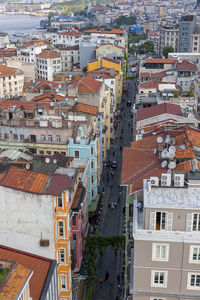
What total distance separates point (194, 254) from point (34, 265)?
1104 centimetres

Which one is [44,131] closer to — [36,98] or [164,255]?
[36,98]

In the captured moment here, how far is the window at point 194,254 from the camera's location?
25531 millimetres

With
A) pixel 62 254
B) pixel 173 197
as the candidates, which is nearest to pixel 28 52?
pixel 62 254

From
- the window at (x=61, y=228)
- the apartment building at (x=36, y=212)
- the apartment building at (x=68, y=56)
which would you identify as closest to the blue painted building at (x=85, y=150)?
the apartment building at (x=36, y=212)

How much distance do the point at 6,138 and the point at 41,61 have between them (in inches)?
2840

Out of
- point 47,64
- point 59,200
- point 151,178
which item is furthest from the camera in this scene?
point 47,64

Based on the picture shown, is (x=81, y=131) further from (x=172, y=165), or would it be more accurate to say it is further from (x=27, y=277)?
(x=27, y=277)

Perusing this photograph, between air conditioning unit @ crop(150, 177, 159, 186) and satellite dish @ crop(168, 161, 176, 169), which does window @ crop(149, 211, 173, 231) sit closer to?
air conditioning unit @ crop(150, 177, 159, 186)

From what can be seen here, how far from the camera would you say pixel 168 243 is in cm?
2566

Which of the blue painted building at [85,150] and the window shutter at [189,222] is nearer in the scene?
the window shutter at [189,222]

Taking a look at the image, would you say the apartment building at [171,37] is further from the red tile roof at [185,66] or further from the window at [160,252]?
the window at [160,252]

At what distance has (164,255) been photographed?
26.1 m

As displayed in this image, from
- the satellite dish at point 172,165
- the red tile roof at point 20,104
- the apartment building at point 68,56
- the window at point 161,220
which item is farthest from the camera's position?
the apartment building at point 68,56

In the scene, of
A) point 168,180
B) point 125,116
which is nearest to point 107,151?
point 125,116
